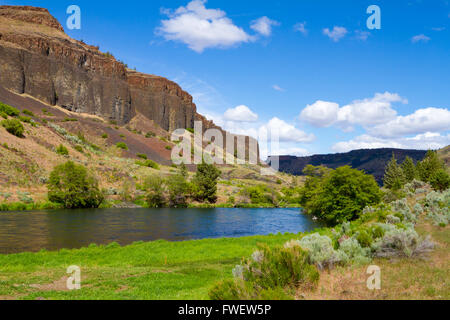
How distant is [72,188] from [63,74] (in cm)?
7578

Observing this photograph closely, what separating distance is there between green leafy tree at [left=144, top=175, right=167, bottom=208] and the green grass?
40299 mm

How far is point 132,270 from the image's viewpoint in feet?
49.6

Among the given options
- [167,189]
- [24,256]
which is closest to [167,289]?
[24,256]

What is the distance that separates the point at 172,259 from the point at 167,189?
162ft

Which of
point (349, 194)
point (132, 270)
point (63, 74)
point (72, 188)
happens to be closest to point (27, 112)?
point (63, 74)

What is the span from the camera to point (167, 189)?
223ft

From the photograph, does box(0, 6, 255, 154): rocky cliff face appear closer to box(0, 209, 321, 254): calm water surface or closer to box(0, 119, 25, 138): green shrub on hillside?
box(0, 119, 25, 138): green shrub on hillside

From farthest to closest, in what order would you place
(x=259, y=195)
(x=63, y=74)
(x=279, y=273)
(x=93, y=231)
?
(x=63, y=74)
(x=259, y=195)
(x=93, y=231)
(x=279, y=273)

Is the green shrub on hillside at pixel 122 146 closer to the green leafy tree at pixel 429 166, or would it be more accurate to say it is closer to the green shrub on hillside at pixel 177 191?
the green shrub on hillside at pixel 177 191

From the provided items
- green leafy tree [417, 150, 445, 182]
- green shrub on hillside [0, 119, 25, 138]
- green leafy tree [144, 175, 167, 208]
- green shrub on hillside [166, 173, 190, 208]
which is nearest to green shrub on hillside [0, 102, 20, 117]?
green shrub on hillside [0, 119, 25, 138]

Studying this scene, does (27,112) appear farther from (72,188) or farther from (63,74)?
(72,188)

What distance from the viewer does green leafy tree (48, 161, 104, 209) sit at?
170 ft

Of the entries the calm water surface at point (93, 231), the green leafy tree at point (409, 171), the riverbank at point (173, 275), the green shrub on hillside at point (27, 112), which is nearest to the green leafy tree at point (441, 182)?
the calm water surface at point (93, 231)
